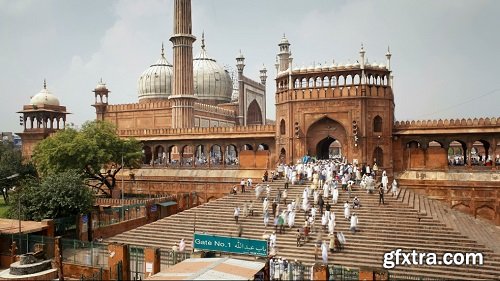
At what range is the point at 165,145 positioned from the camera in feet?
99.0

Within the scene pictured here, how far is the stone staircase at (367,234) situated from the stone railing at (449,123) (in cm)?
604

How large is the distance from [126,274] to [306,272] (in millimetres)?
5209

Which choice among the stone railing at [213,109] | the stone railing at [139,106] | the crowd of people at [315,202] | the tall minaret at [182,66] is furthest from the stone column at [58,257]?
the stone railing at [139,106]

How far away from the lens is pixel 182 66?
3173 centimetres

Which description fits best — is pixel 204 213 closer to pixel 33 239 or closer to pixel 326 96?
pixel 33 239

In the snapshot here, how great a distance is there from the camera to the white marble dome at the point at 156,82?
1583 inches

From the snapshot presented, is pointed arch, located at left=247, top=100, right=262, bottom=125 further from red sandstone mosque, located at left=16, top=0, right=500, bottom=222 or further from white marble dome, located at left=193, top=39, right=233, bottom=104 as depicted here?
red sandstone mosque, located at left=16, top=0, right=500, bottom=222

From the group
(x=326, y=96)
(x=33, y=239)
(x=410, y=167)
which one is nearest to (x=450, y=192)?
(x=410, y=167)

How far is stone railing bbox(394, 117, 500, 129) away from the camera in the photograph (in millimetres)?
22203

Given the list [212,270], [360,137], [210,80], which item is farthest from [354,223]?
[210,80]

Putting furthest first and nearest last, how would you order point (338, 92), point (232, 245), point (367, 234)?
point (338, 92)
point (367, 234)
point (232, 245)

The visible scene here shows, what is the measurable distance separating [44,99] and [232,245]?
98.1ft

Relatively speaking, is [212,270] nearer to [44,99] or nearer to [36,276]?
[36,276]

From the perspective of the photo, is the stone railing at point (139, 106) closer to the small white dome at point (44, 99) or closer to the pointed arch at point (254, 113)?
the small white dome at point (44, 99)
